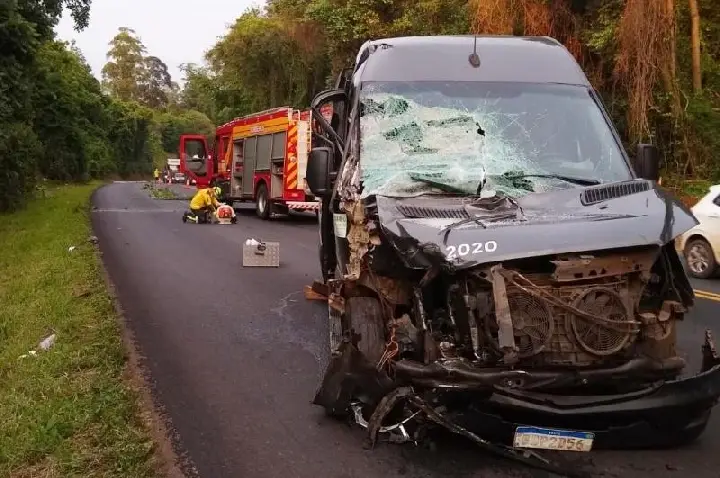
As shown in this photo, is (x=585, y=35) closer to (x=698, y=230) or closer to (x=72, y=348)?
(x=698, y=230)

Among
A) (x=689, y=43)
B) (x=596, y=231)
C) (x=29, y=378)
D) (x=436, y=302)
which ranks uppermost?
(x=689, y=43)

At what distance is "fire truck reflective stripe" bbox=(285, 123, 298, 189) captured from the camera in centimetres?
1950

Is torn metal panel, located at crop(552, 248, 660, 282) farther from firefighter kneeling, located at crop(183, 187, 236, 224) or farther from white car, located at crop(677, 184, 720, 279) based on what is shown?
firefighter kneeling, located at crop(183, 187, 236, 224)

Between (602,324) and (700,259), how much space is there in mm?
8041

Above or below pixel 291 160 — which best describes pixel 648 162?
above

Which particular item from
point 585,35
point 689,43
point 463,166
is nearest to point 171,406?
point 463,166

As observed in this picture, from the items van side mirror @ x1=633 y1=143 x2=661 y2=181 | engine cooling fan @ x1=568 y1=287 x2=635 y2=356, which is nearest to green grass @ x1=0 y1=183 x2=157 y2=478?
engine cooling fan @ x1=568 y1=287 x2=635 y2=356

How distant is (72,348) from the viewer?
21.1ft

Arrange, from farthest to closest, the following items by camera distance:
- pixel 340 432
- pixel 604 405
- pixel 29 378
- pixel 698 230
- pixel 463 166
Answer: pixel 698 230 → pixel 29 378 → pixel 463 166 → pixel 340 432 → pixel 604 405

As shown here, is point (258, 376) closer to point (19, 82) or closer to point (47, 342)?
point (47, 342)

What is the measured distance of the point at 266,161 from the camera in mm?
21047

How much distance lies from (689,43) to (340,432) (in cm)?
1965

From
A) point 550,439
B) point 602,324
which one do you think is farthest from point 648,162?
point 550,439

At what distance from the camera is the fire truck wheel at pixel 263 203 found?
2098cm
